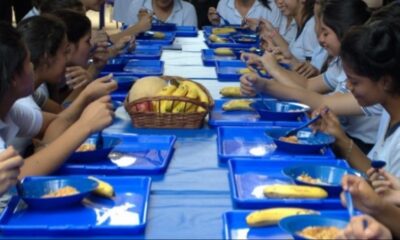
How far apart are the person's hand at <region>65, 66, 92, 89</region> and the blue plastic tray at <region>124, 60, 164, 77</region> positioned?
25cm

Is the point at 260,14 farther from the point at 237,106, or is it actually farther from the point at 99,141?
the point at 99,141

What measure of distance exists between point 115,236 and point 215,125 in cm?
81

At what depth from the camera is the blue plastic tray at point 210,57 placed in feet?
9.67

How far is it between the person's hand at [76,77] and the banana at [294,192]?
4.31 ft

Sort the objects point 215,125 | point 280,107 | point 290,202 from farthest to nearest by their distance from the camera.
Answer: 1. point 280,107
2. point 215,125
3. point 290,202

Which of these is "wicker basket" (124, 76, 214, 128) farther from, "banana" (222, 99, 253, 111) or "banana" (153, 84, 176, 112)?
"banana" (222, 99, 253, 111)

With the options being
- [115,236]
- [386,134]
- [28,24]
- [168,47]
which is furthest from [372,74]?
[168,47]

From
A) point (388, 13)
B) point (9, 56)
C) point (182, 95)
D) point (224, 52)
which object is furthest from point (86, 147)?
point (224, 52)

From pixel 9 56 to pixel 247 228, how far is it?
30.8 inches

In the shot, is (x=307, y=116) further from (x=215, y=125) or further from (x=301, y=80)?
(x=301, y=80)

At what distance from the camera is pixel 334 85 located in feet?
8.39

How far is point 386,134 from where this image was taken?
1.72 m

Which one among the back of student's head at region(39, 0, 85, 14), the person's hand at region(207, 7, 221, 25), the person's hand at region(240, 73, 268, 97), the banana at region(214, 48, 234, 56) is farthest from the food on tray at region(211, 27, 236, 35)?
the person's hand at region(240, 73, 268, 97)

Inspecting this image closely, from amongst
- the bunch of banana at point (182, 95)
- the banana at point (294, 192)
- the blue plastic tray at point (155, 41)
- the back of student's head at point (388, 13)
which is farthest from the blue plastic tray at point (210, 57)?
the banana at point (294, 192)
